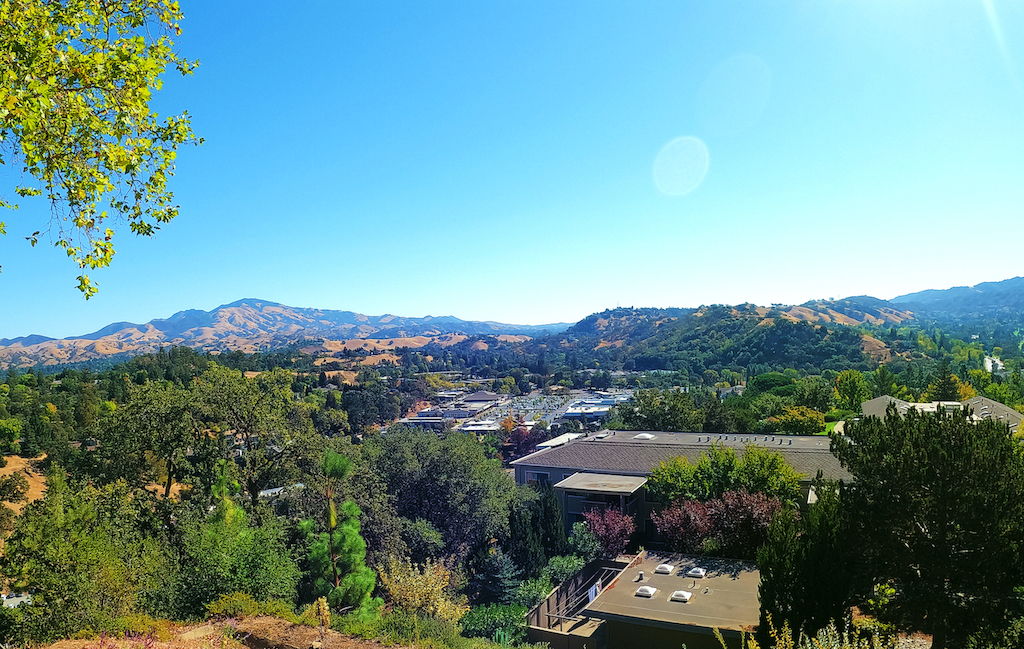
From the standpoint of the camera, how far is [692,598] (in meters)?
16.5

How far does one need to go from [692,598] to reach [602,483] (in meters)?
10.9

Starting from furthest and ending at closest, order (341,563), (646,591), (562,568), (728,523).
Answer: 1. (562,568)
2. (728,523)
3. (341,563)
4. (646,591)

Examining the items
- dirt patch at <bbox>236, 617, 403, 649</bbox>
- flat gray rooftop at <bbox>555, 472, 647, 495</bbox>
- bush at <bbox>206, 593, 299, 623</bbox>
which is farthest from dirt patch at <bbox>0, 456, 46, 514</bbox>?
dirt patch at <bbox>236, 617, 403, 649</bbox>

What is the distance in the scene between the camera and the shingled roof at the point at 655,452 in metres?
26.1

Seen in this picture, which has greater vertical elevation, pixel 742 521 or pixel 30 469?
pixel 742 521

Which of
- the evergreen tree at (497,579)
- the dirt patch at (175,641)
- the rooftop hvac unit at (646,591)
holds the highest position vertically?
the dirt patch at (175,641)

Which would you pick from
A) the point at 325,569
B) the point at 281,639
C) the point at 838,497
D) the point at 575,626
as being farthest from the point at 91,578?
the point at 838,497

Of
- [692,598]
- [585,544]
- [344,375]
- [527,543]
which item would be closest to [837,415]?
[585,544]

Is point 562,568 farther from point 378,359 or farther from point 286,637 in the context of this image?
point 378,359

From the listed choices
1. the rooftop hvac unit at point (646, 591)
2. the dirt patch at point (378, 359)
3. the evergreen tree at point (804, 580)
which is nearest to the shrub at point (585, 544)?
the rooftop hvac unit at point (646, 591)

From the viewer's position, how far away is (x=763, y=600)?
1212cm

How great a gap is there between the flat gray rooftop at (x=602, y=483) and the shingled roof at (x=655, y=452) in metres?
0.61

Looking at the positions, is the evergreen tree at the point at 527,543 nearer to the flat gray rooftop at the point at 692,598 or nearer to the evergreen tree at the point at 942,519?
the flat gray rooftop at the point at 692,598

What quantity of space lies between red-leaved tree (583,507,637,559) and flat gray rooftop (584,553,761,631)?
3.17 m
